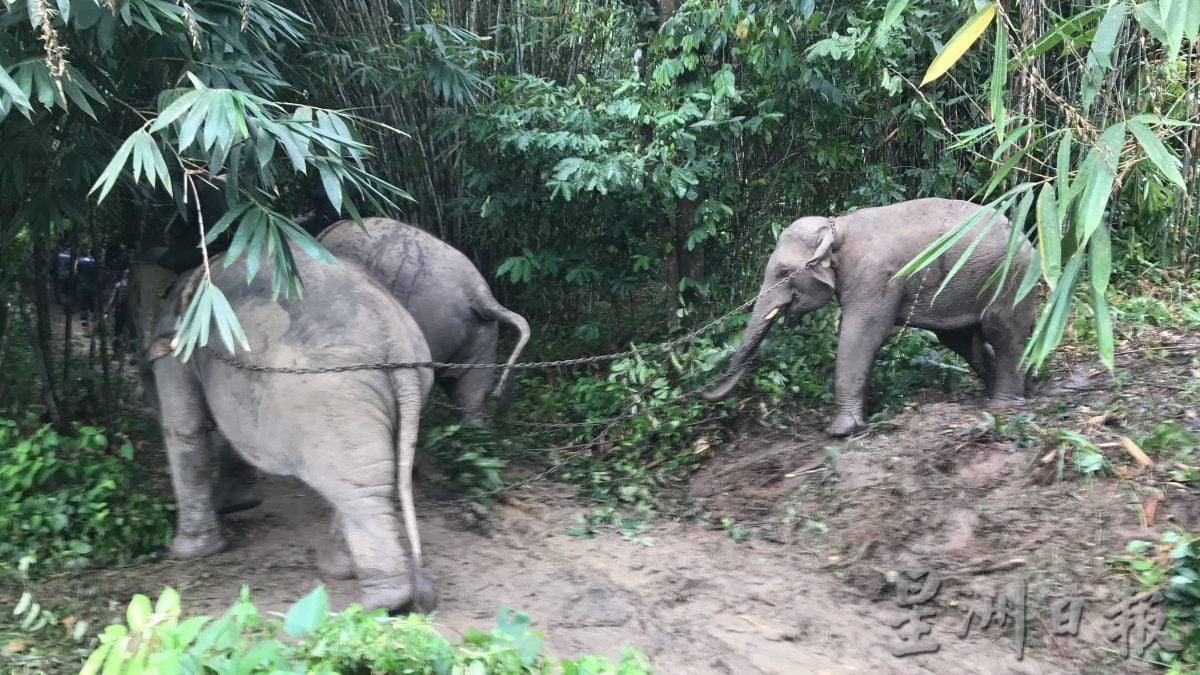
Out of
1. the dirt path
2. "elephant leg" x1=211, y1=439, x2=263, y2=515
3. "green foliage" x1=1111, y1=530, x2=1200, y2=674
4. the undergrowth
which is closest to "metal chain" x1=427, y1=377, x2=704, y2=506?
the undergrowth

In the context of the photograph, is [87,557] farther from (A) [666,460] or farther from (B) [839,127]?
(B) [839,127]

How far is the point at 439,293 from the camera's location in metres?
4.88

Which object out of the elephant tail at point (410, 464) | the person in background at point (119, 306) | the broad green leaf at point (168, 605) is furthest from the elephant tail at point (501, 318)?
the broad green leaf at point (168, 605)

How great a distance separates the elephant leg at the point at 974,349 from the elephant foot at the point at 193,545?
4122 mm

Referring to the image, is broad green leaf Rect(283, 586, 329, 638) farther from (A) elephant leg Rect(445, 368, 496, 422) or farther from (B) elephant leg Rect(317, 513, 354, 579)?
(A) elephant leg Rect(445, 368, 496, 422)

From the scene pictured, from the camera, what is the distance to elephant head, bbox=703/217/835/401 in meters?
5.41

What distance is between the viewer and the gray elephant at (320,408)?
11.5 ft

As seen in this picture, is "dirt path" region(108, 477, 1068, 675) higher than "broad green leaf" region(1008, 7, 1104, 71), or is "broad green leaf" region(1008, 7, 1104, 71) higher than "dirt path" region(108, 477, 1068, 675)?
"broad green leaf" region(1008, 7, 1104, 71)

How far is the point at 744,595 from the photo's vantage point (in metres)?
4.02

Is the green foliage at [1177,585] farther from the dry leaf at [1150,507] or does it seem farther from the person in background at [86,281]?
the person in background at [86,281]

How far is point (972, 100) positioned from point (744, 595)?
4.60m

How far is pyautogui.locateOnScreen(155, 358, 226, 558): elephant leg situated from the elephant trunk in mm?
2786

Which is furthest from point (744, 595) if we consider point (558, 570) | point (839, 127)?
point (839, 127)

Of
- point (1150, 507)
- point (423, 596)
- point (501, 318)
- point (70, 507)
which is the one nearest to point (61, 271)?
point (70, 507)
